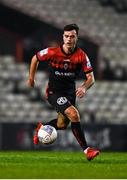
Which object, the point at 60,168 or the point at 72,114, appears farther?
the point at 72,114

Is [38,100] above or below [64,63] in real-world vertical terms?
below

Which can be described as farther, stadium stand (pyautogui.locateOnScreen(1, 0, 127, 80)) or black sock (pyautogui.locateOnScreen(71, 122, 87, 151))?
stadium stand (pyautogui.locateOnScreen(1, 0, 127, 80))

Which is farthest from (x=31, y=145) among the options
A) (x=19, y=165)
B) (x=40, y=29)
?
(x=19, y=165)

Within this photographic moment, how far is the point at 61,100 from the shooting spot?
11898 mm

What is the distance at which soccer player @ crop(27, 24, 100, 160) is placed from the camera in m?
11.6

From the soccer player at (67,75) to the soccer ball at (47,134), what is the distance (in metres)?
0.29

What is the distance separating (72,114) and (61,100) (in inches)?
15.4

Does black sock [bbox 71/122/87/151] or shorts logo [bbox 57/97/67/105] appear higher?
shorts logo [bbox 57/97/67/105]

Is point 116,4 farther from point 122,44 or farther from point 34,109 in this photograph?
point 34,109

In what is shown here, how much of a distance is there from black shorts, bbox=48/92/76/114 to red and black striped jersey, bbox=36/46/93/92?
0.11 meters

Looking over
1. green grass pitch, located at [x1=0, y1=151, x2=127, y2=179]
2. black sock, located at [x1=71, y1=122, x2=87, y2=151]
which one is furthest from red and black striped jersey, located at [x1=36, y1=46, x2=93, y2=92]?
green grass pitch, located at [x1=0, y1=151, x2=127, y2=179]

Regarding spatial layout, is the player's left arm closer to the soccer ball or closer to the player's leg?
the player's leg

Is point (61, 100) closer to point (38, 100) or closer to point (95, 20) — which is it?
point (38, 100)

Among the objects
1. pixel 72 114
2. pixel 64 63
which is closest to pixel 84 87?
pixel 72 114
